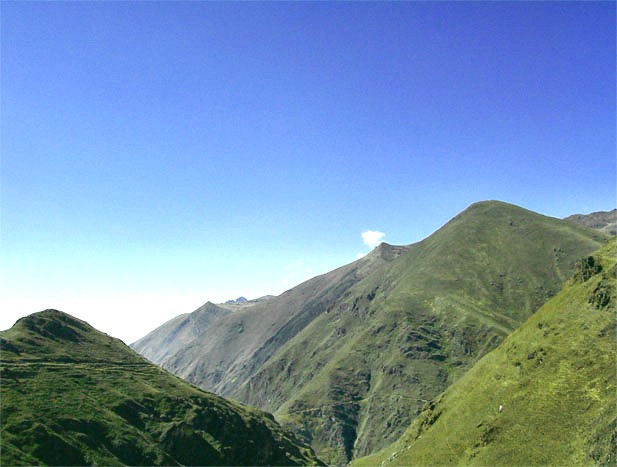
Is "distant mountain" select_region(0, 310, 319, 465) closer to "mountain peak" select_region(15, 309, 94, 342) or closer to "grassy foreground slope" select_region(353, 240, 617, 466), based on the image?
"mountain peak" select_region(15, 309, 94, 342)

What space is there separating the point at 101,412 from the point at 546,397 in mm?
140627

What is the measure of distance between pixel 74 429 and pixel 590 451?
137485 mm

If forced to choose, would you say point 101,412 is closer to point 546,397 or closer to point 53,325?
point 53,325

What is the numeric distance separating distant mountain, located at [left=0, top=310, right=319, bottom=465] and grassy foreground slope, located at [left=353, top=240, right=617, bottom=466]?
66279 mm

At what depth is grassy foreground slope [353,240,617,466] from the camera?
118 meters

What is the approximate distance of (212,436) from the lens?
A: 502ft

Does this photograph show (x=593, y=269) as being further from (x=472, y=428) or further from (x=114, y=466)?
(x=114, y=466)

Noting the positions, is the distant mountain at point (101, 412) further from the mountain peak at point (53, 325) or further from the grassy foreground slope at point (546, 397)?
the grassy foreground slope at point (546, 397)

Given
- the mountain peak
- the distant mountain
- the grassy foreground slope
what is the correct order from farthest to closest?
the mountain peak → the grassy foreground slope → the distant mountain

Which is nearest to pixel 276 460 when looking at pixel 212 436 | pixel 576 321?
pixel 212 436

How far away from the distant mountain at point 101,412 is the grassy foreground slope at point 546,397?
217 ft

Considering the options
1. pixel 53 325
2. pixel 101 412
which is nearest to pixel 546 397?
pixel 101 412

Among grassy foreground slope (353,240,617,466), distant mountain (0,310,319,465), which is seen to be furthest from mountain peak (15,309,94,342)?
grassy foreground slope (353,240,617,466)

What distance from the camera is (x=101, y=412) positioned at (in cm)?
13388
